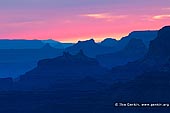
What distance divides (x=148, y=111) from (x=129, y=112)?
699 cm

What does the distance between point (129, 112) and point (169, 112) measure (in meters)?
14.3

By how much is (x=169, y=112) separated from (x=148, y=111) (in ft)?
24.3

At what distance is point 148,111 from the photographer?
647ft

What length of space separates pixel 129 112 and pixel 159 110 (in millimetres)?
11092

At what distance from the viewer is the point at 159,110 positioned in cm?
19800

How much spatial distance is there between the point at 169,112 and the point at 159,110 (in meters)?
3.59

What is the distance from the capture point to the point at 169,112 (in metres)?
197
